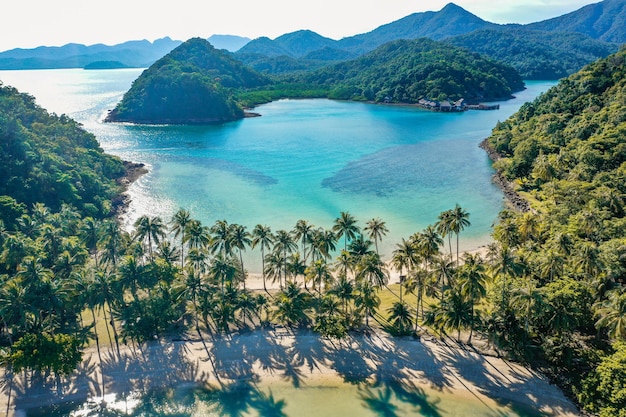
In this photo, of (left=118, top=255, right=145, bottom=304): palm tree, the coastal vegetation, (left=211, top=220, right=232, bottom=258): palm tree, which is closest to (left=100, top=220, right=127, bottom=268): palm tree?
the coastal vegetation

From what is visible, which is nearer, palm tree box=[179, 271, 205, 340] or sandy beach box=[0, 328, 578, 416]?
sandy beach box=[0, 328, 578, 416]

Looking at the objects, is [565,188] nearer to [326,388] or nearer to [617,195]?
[617,195]

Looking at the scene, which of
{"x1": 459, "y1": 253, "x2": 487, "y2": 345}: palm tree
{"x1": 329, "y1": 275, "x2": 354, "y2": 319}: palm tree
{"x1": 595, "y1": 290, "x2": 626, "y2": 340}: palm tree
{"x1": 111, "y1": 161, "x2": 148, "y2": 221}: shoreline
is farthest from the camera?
{"x1": 111, "y1": 161, "x2": 148, "y2": 221}: shoreline

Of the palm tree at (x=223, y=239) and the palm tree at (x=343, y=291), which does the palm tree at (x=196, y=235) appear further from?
the palm tree at (x=343, y=291)

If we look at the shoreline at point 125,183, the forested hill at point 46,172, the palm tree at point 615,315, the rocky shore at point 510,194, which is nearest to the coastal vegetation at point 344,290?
the palm tree at point 615,315

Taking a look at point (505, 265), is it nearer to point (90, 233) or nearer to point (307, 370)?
point (307, 370)

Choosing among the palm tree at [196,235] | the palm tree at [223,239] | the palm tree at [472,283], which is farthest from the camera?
the palm tree at [196,235]

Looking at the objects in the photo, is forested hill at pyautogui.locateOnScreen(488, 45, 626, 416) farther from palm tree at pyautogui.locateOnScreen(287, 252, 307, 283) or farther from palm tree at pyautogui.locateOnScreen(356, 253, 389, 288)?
palm tree at pyautogui.locateOnScreen(287, 252, 307, 283)
